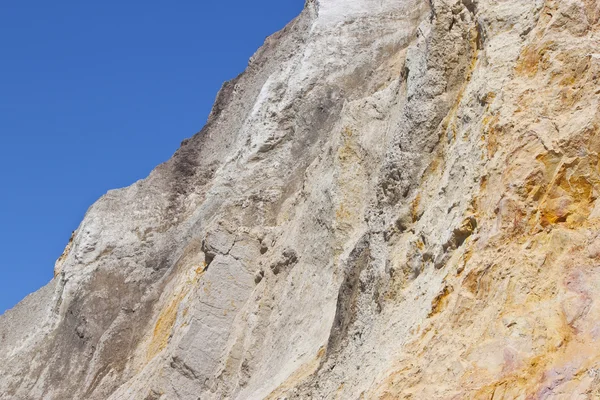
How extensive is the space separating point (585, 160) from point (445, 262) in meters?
2.19

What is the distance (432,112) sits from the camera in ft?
52.3

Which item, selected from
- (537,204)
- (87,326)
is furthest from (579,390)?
(87,326)

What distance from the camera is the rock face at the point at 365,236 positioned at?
10.7m

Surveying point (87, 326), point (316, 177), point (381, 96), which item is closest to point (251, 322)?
point (316, 177)

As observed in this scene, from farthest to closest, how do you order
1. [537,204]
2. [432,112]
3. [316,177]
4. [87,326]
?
[87,326] < [316,177] < [432,112] < [537,204]

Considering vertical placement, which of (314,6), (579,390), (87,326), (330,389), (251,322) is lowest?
(579,390)

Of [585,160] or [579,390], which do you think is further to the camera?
[585,160]

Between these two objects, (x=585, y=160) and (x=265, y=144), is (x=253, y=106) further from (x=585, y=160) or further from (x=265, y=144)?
(x=585, y=160)

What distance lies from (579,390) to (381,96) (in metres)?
13.3

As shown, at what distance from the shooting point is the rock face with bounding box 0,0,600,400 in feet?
35.1

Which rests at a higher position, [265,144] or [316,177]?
[265,144]

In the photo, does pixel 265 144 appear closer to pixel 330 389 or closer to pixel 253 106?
pixel 253 106

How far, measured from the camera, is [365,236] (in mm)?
16328

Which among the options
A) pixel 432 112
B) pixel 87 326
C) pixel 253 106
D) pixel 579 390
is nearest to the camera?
pixel 579 390
